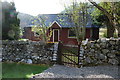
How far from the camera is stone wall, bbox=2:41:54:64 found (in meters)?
7.43

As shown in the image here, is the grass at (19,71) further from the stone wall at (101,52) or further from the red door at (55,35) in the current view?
the red door at (55,35)

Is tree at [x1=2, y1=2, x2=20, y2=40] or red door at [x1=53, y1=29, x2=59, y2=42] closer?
tree at [x1=2, y1=2, x2=20, y2=40]

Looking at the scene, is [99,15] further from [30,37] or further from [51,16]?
[30,37]

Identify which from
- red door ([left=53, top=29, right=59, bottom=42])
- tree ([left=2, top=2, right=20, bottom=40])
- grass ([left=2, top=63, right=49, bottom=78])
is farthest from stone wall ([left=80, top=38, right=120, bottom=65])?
red door ([left=53, top=29, right=59, bottom=42])

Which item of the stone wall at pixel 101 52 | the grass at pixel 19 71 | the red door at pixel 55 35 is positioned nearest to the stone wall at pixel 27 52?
the grass at pixel 19 71

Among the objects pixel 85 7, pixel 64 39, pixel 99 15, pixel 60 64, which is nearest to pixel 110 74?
pixel 60 64

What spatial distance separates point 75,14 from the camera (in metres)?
13.8

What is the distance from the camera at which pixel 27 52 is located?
7656 millimetres

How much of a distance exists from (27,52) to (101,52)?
4117 mm

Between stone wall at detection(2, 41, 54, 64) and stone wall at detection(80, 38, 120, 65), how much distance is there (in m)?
1.97

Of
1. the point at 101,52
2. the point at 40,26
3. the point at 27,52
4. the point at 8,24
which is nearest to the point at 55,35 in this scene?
the point at 40,26

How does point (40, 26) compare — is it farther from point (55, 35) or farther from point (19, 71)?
point (55, 35)

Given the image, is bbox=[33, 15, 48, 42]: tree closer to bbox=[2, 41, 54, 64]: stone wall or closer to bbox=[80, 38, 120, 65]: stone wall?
bbox=[2, 41, 54, 64]: stone wall

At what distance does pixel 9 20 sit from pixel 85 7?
26.6ft
